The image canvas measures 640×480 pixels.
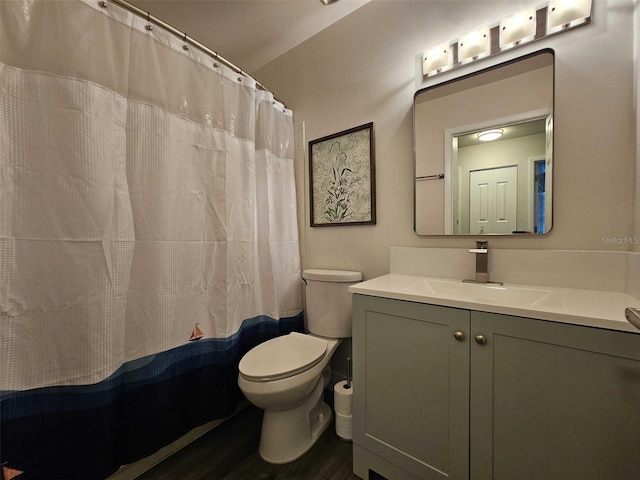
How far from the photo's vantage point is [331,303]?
156cm

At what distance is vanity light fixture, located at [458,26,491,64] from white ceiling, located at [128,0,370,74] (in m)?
0.71

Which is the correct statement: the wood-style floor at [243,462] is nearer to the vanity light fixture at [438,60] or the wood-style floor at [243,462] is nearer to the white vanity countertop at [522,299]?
the white vanity countertop at [522,299]

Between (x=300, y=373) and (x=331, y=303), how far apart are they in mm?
464

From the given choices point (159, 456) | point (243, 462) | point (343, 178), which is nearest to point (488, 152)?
point (343, 178)

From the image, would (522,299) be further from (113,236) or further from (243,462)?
(113,236)

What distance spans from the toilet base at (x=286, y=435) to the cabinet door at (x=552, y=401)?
77 cm

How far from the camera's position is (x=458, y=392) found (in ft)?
2.92

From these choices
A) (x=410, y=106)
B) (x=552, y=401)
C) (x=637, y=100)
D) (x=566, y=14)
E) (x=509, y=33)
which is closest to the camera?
(x=552, y=401)

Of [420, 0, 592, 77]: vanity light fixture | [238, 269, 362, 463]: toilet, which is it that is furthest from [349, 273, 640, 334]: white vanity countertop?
[420, 0, 592, 77]: vanity light fixture

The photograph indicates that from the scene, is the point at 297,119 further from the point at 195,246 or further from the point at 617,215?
the point at 617,215

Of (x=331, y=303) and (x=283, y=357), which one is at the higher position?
(x=331, y=303)

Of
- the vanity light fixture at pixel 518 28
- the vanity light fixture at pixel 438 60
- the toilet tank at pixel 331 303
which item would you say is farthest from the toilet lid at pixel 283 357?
the vanity light fixture at pixel 518 28

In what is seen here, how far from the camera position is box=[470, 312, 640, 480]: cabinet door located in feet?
2.20

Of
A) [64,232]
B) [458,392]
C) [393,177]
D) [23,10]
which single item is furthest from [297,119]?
[458,392]
